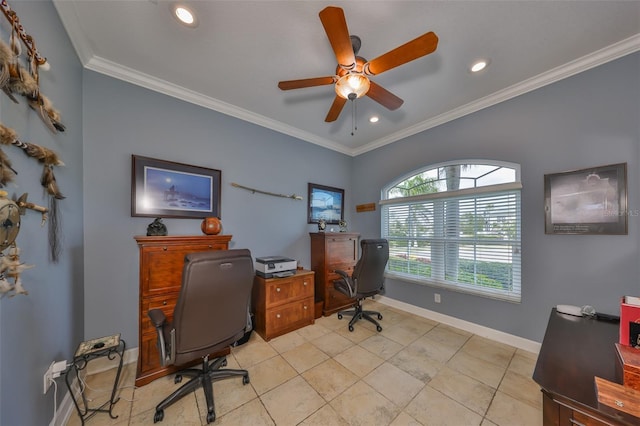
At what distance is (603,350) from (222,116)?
12.4 ft

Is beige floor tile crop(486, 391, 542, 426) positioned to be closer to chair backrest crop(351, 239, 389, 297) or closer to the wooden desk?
the wooden desk

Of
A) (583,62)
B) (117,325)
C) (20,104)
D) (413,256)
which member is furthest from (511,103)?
(117,325)

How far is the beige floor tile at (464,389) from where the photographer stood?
159 centimetres

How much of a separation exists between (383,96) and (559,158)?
191 centimetres

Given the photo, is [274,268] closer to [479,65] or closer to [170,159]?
[170,159]

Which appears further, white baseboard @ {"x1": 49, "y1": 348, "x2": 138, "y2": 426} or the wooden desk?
white baseboard @ {"x1": 49, "y1": 348, "x2": 138, "y2": 426}

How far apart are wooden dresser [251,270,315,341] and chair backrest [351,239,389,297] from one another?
655mm

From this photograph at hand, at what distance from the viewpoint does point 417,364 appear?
80.5 inches

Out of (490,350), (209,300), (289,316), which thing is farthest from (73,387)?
(490,350)

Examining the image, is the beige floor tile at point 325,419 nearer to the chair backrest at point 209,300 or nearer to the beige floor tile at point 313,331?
the chair backrest at point 209,300

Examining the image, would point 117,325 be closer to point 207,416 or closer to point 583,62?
point 207,416

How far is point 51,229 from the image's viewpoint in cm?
139

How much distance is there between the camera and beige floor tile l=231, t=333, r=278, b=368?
6.83 feet

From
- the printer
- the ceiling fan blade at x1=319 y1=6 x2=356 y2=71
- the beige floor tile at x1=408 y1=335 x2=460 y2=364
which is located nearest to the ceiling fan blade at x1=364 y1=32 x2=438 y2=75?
the ceiling fan blade at x1=319 y1=6 x2=356 y2=71
